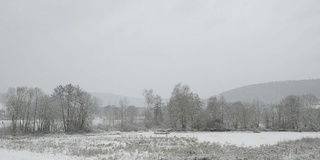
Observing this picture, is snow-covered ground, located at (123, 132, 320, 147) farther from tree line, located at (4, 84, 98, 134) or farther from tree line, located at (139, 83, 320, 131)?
tree line, located at (4, 84, 98, 134)

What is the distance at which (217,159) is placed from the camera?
17344 mm

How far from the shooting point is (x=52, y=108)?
2798 inches

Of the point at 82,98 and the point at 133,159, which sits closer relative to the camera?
the point at 133,159

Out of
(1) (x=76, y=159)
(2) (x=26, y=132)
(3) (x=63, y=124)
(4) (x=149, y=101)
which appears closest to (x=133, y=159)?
(1) (x=76, y=159)

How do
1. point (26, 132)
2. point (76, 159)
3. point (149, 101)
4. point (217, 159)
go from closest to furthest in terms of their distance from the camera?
point (217, 159)
point (76, 159)
point (26, 132)
point (149, 101)

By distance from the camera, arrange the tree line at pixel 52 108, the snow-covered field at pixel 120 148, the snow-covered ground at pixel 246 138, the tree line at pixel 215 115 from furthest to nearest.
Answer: the tree line at pixel 215 115 < the tree line at pixel 52 108 < the snow-covered ground at pixel 246 138 < the snow-covered field at pixel 120 148

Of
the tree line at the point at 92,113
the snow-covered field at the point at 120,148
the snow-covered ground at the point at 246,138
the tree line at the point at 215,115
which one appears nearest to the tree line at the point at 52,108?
the tree line at the point at 92,113

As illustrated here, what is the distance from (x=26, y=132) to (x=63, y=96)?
42.7ft

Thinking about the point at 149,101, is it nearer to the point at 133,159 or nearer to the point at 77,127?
the point at 77,127

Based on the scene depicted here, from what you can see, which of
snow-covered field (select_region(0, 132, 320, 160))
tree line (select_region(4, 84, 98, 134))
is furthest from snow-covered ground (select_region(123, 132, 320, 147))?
tree line (select_region(4, 84, 98, 134))

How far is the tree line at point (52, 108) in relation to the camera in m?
70.5

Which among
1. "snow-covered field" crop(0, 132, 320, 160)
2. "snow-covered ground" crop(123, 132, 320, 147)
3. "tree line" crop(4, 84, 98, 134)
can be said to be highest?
"tree line" crop(4, 84, 98, 134)

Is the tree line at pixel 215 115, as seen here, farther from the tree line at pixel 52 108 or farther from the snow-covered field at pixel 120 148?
the snow-covered field at pixel 120 148

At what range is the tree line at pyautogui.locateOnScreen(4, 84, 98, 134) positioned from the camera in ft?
231
